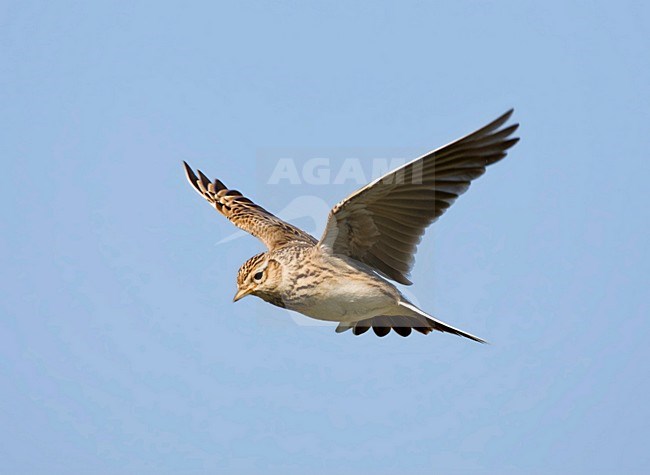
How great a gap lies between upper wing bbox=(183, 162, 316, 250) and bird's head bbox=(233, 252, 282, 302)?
0.87 m

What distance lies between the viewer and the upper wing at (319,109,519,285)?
26.0ft

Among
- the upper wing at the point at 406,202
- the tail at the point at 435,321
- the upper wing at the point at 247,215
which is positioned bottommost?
the tail at the point at 435,321

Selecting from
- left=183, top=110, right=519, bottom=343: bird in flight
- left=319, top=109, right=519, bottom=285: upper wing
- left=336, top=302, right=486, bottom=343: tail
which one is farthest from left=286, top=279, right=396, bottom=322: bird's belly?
left=336, top=302, right=486, bottom=343: tail

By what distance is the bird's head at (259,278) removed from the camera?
347 inches

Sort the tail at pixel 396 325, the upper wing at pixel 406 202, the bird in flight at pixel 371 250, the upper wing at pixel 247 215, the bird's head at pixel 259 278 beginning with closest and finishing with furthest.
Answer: the upper wing at pixel 406 202 → the bird in flight at pixel 371 250 → the bird's head at pixel 259 278 → the tail at pixel 396 325 → the upper wing at pixel 247 215

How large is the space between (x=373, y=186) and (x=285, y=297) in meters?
1.36

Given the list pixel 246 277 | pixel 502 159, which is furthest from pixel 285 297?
pixel 502 159

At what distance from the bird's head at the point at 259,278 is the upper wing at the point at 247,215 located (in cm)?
87

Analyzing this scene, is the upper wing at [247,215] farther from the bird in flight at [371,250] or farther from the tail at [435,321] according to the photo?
the tail at [435,321]

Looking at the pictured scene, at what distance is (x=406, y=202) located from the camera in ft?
28.1

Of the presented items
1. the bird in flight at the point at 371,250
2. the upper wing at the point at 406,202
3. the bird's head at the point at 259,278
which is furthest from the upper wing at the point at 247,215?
the upper wing at the point at 406,202

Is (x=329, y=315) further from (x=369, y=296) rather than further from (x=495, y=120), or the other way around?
(x=495, y=120)

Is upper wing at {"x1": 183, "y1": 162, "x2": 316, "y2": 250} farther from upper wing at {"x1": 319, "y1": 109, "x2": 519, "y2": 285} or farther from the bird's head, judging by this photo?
upper wing at {"x1": 319, "y1": 109, "x2": 519, "y2": 285}

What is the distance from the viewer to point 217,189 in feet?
40.2
